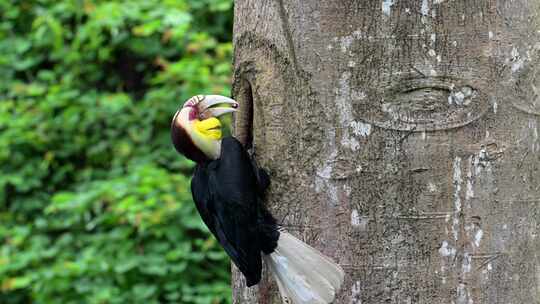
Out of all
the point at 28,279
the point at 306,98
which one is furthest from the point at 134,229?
the point at 306,98

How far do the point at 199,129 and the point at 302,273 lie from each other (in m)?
0.49

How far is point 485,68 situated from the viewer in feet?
5.54

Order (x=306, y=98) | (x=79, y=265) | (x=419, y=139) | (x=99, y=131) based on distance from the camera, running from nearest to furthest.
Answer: (x=419, y=139) < (x=306, y=98) < (x=79, y=265) < (x=99, y=131)

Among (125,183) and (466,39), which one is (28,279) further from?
(466,39)

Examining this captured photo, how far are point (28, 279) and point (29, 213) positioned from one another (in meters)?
0.81

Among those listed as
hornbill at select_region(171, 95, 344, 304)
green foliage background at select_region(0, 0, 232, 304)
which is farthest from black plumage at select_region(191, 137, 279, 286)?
green foliage background at select_region(0, 0, 232, 304)

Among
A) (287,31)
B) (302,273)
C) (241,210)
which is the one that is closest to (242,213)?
(241,210)

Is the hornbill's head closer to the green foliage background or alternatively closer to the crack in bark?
the crack in bark

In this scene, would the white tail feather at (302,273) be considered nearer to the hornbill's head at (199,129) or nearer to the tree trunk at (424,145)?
the tree trunk at (424,145)

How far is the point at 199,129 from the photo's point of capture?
6.76ft

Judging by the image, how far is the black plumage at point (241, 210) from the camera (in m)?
1.88

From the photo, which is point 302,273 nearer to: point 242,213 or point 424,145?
point 242,213

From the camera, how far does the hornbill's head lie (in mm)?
2059

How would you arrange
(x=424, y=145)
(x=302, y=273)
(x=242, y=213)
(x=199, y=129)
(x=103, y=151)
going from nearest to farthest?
(x=424, y=145)
(x=302, y=273)
(x=242, y=213)
(x=199, y=129)
(x=103, y=151)
